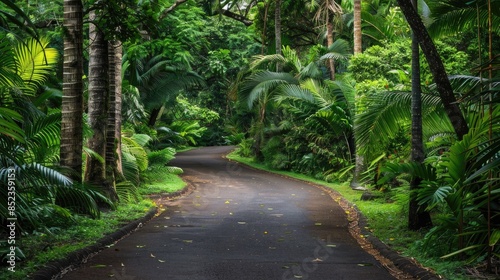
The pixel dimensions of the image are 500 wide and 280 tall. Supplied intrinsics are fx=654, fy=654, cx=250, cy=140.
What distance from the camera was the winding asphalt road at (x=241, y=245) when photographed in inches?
304

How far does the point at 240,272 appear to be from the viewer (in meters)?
7.74

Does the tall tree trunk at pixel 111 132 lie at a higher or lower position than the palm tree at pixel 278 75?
lower

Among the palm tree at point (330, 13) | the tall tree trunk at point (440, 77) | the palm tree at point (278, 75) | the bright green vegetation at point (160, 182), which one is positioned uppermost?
the palm tree at point (330, 13)

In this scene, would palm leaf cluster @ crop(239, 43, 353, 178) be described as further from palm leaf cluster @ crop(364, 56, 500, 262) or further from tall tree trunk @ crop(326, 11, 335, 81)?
palm leaf cluster @ crop(364, 56, 500, 262)

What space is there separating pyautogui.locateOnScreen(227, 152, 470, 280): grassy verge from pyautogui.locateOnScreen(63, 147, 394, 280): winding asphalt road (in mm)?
499

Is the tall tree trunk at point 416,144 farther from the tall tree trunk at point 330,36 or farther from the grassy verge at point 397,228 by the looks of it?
the tall tree trunk at point 330,36

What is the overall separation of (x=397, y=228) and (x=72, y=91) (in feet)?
19.3

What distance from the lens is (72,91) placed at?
11.1 meters

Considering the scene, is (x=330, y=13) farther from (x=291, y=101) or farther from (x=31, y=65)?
(x=31, y=65)

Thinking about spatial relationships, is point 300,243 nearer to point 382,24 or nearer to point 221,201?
point 221,201

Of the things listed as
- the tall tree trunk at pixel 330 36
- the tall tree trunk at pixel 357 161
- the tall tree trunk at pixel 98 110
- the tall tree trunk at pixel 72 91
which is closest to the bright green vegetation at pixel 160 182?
the tall tree trunk at pixel 98 110

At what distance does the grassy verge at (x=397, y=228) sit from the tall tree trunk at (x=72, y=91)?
527cm

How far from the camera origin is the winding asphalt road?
7727 mm

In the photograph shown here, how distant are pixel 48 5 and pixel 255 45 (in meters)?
16.4
